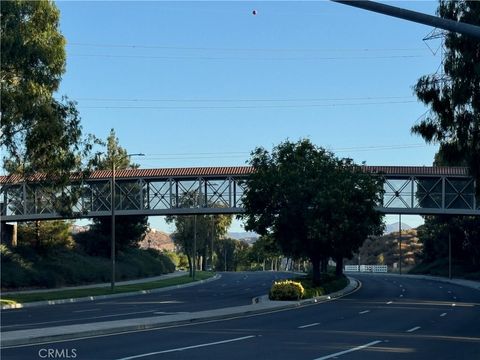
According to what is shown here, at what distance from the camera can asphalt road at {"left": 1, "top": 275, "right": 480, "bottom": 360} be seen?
16547mm

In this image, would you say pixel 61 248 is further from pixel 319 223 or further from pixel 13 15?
pixel 13 15

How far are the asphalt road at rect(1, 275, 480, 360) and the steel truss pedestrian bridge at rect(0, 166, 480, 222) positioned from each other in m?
31.4

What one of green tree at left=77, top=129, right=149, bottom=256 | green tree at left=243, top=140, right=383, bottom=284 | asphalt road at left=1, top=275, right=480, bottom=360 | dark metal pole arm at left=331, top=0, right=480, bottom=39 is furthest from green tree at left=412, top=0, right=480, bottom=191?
green tree at left=77, top=129, right=149, bottom=256

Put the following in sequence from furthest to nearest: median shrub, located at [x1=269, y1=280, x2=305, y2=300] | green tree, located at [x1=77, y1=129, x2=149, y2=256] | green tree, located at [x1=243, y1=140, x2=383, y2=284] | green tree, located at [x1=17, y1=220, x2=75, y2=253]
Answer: green tree, located at [x1=77, y1=129, x2=149, y2=256] < green tree, located at [x1=17, y1=220, x2=75, y2=253] < green tree, located at [x1=243, y1=140, x2=383, y2=284] < median shrub, located at [x1=269, y1=280, x2=305, y2=300]

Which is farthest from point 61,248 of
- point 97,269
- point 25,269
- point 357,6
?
point 357,6

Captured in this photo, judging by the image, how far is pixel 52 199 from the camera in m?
45.8

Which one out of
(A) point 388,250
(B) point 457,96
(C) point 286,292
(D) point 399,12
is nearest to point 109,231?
(C) point 286,292

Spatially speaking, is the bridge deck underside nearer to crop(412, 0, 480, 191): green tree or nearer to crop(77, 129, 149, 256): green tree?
crop(77, 129, 149, 256): green tree

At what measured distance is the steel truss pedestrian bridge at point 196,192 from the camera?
200ft

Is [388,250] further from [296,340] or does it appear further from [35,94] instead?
Result: [296,340]

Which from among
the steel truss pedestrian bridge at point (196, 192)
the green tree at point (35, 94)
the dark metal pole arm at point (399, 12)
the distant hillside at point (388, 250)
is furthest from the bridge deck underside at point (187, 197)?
the distant hillside at point (388, 250)

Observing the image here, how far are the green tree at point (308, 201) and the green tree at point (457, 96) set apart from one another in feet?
55.3

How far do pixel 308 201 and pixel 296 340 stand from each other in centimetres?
2785

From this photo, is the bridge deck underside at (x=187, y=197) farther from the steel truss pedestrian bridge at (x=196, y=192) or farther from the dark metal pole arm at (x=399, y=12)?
the dark metal pole arm at (x=399, y=12)
